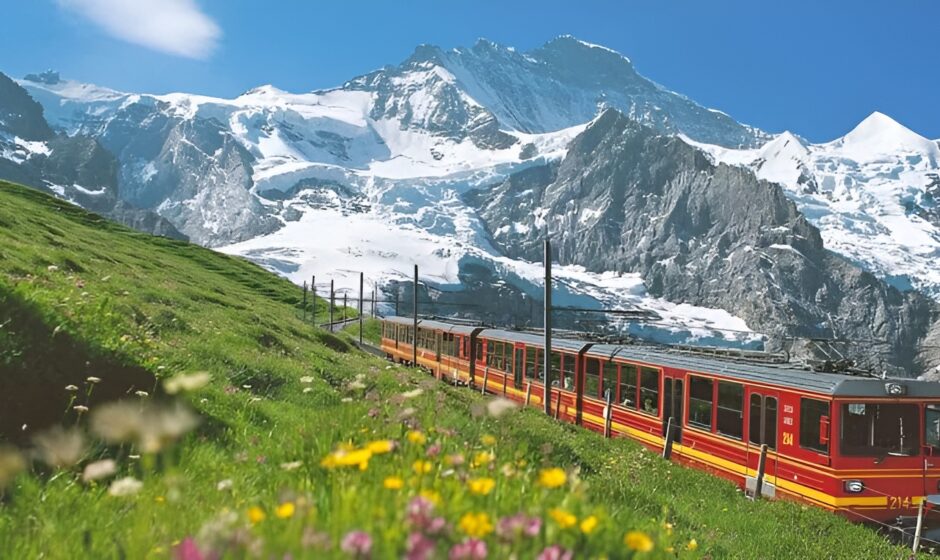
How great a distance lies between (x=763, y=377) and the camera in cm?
1783

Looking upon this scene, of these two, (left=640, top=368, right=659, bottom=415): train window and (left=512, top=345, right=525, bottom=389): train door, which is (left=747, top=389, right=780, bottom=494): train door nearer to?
(left=640, top=368, right=659, bottom=415): train window

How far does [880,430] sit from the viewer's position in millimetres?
16266

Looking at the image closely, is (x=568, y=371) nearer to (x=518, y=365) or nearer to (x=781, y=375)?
(x=518, y=365)

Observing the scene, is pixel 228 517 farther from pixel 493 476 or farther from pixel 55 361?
pixel 55 361

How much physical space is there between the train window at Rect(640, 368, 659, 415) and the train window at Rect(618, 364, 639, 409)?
0.50 metres

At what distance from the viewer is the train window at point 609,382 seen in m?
25.2

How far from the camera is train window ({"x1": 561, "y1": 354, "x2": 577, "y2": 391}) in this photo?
28.5 m

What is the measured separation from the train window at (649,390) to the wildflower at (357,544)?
2110cm

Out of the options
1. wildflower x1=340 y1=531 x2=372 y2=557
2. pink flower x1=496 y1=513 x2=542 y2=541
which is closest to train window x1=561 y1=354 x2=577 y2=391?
pink flower x1=496 y1=513 x2=542 y2=541

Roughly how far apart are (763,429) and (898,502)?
323 cm

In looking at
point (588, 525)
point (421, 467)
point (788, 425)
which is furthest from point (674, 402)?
point (588, 525)

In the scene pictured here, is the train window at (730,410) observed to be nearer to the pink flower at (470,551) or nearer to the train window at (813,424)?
the train window at (813,424)

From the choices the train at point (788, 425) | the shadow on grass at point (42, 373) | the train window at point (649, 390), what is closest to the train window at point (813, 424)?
the train at point (788, 425)

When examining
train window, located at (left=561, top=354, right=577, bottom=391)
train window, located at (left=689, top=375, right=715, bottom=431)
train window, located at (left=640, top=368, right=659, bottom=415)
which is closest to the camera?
train window, located at (left=689, top=375, right=715, bottom=431)
